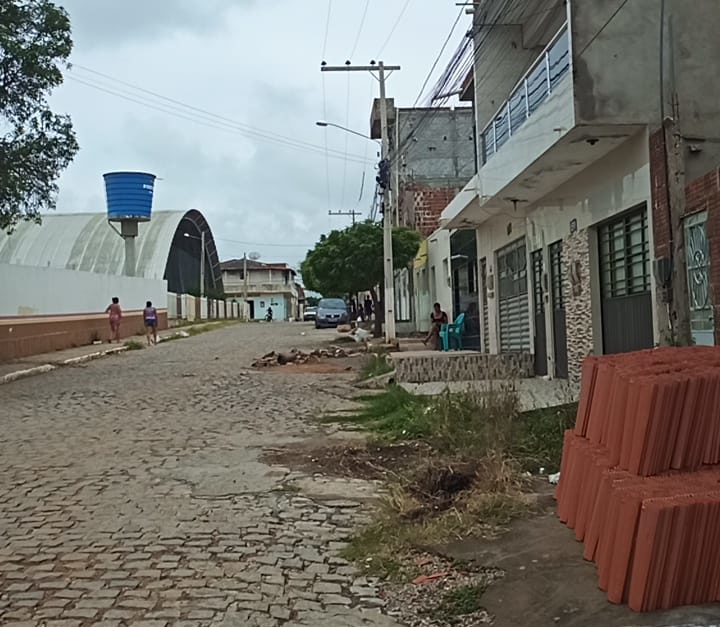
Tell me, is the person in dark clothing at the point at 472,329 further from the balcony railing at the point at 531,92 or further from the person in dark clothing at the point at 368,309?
the person in dark clothing at the point at 368,309

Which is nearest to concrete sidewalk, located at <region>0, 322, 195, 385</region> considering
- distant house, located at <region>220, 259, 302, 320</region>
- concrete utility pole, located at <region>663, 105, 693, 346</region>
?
concrete utility pole, located at <region>663, 105, 693, 346</region>

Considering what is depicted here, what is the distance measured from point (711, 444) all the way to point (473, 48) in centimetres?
1476

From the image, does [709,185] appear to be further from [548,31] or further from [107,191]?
[107,191]

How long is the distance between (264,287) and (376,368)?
8046cm

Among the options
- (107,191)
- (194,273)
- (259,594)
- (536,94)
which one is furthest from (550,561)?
(194,273)

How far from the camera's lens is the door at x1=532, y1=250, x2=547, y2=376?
1594 cm

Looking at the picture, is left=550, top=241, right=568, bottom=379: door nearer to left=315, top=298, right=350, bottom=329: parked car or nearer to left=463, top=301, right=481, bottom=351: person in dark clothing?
left=463, top=301, right=481, bottom=351: person in dark clothing

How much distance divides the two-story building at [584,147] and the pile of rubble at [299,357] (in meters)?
6.99

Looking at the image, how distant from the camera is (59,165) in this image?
1730 cm

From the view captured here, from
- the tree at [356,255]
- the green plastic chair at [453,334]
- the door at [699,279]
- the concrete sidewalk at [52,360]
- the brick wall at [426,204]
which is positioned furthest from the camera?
the brick wall at [426,204]

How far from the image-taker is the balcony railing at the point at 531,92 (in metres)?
11.1

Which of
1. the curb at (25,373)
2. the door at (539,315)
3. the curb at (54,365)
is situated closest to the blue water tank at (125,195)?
the curb at (54,365)

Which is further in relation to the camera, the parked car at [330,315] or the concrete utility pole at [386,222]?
the parked car at [330,315]

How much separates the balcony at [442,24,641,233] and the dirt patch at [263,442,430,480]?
4.58 m
